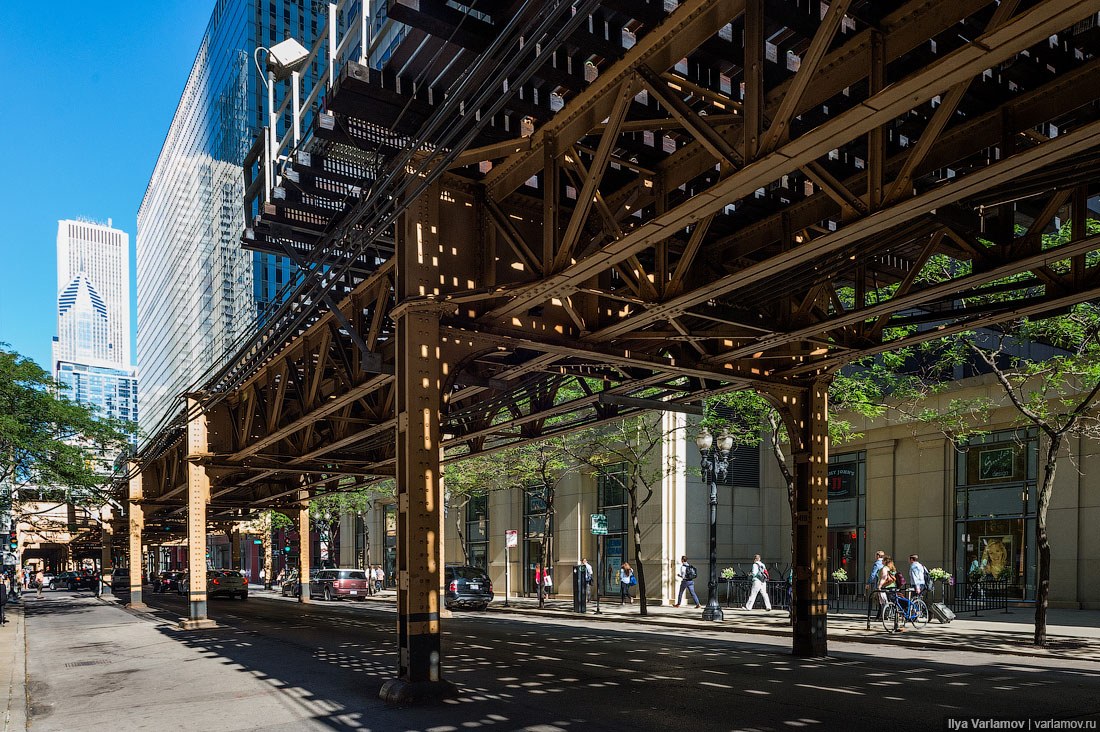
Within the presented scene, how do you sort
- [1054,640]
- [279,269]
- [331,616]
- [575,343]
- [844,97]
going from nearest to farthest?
[844,97]
[575,343]
[1054,640]
[331,616]
[279,269]

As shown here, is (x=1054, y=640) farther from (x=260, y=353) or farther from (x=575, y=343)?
(x=260, y=353)

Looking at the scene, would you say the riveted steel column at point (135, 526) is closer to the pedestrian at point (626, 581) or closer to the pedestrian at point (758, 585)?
the pedestrian at point (626, 581)

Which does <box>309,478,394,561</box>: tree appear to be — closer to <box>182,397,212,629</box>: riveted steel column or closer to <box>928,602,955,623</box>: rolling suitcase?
<box>182,397,212,629</box>: riveted steel column

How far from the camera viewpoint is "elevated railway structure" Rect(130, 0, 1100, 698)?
7605 mm

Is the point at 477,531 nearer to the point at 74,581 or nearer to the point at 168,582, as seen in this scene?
the point at 168,582

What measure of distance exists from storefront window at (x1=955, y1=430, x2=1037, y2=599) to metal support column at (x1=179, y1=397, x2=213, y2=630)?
2402 centimetres

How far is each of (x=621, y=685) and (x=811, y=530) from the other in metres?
4.74

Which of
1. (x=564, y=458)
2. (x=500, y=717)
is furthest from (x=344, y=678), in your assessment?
(x=564, y=458)

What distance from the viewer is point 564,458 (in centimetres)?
3512

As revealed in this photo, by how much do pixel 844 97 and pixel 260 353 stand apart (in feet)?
43.3

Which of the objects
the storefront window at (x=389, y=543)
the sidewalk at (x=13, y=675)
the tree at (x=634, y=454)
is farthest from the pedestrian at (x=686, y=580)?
the storefront window at (x=389, y=543)

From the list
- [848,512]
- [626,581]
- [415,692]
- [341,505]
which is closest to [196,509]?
[626,581]

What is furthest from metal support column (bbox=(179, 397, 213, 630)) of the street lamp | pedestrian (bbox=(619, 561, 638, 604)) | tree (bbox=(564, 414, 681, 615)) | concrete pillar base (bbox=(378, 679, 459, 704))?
concrete pillar base (bbox=(378, 679, 459, 704))

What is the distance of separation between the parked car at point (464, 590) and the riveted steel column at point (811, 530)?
19.5 metres
